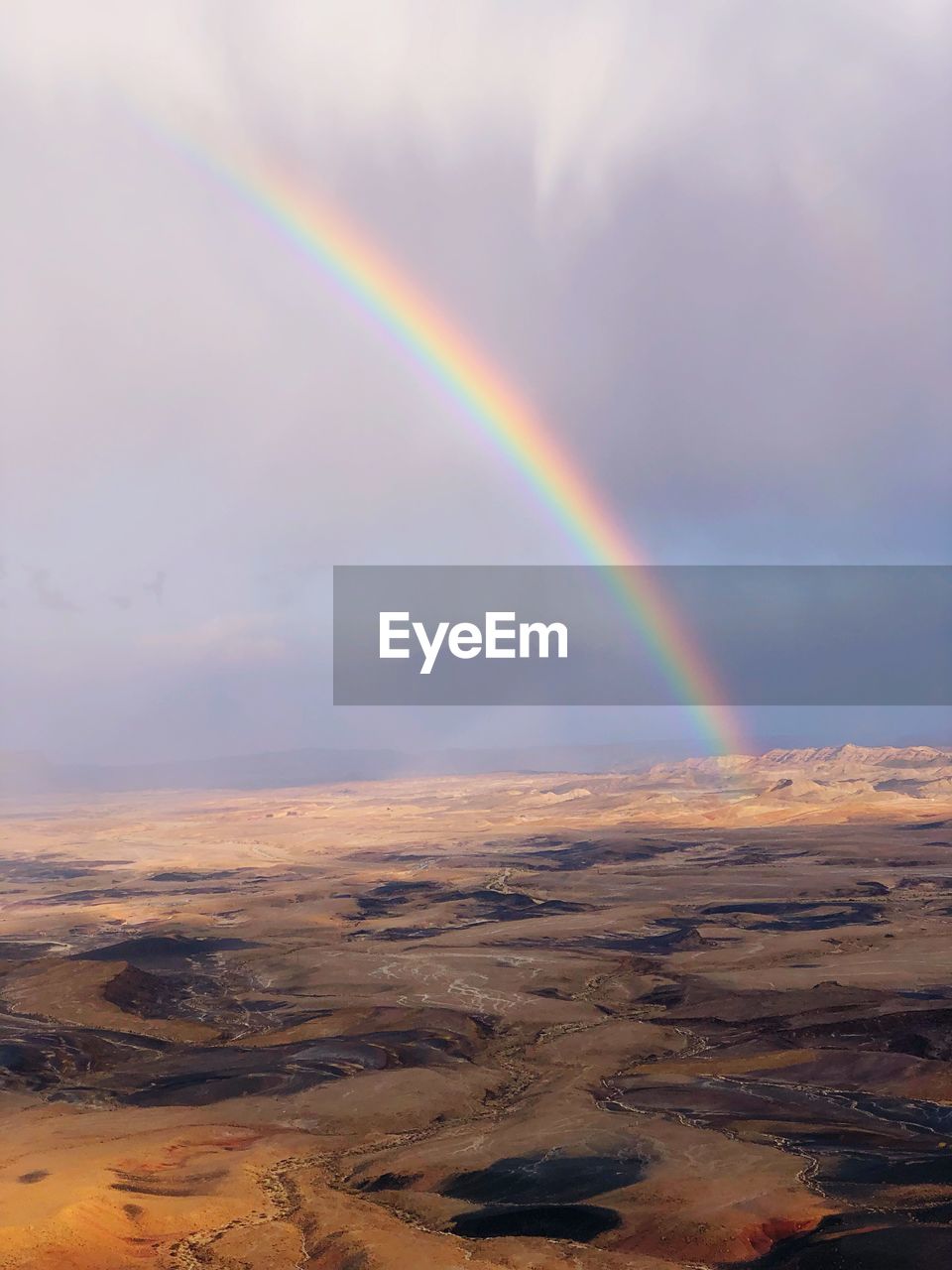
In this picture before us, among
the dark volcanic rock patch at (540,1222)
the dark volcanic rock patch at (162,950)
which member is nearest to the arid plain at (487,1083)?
the dark volcanic rock patch at (540,1222)

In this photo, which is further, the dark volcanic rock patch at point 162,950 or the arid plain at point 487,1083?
the dark volcanic rock patch at point 162,950

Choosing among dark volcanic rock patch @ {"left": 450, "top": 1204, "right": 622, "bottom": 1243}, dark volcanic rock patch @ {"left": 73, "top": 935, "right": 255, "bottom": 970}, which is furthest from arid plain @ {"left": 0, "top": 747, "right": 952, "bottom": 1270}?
dark volcanic rock patch @ {"left": 73, "top": 935, "right": 255, "bottom": 970}

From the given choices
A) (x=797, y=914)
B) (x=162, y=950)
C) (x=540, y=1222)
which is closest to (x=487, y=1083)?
(x=540, y=1222)

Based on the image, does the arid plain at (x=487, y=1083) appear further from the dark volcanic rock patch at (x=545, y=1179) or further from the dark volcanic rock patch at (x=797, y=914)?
the dark volcanic rock patch at (x=797, y=914)

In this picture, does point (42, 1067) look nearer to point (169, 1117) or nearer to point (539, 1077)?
point (169, 1117)

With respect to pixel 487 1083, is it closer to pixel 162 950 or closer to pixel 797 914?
pixel 162 950

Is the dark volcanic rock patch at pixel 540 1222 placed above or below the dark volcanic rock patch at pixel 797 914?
above

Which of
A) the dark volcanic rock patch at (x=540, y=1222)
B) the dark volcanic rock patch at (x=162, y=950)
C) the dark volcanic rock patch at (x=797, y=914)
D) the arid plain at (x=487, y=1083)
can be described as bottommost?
the dark volcanic rock patch at (x=797, y=914)

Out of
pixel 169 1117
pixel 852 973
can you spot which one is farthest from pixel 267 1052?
pixel 852 973
